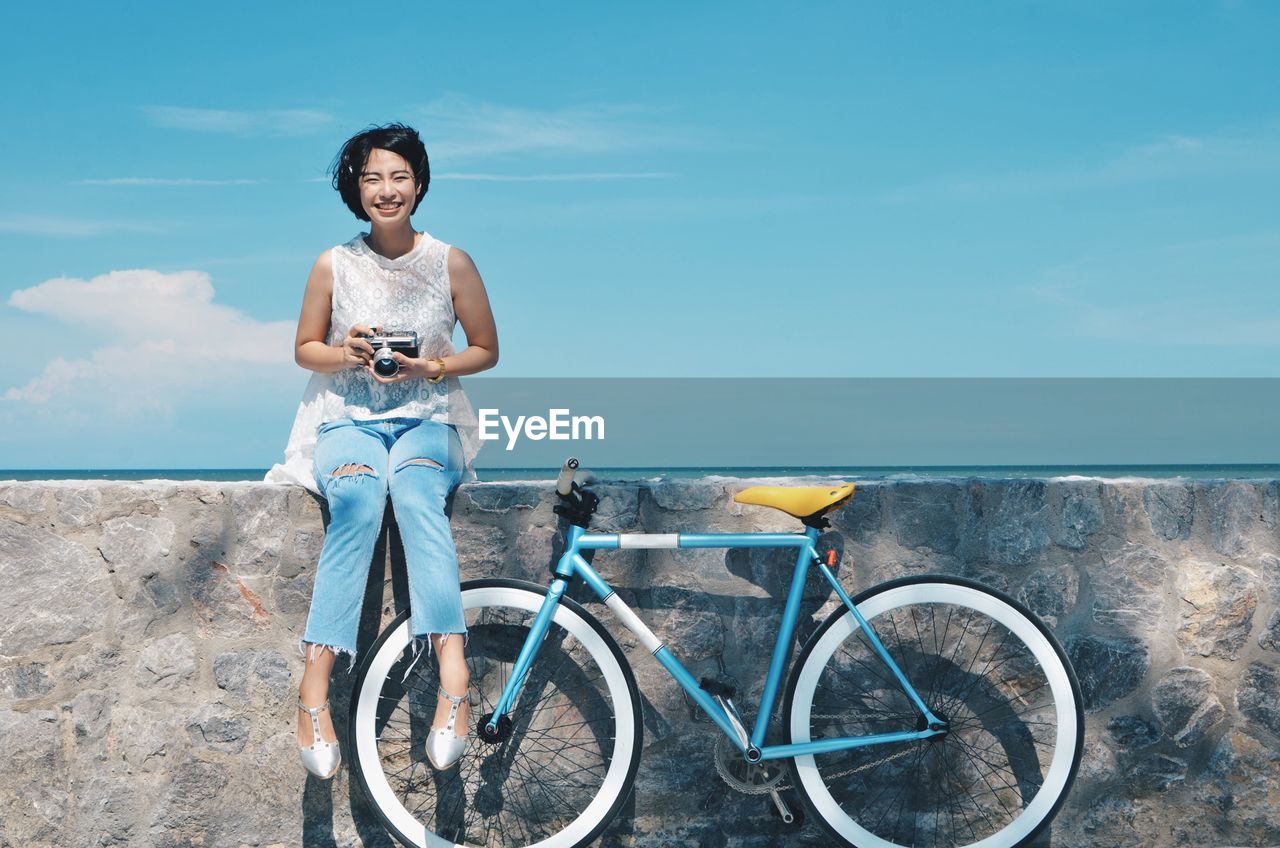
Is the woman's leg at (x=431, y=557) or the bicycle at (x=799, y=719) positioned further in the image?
the bicycle at (x=799, y=719)

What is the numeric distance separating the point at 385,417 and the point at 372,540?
0.34 meters

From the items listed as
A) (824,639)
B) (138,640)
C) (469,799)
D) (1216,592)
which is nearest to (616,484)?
(824,639)

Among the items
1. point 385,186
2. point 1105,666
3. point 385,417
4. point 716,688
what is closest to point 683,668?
point 716,688

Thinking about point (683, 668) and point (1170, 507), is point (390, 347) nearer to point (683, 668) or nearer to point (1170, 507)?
point (683, 668)

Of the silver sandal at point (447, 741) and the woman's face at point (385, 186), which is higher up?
the woman's face at point (385, 186)

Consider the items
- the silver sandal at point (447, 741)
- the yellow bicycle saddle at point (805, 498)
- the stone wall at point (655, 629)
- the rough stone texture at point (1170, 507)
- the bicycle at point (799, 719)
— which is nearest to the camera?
the silver sandal at point (447, 741)

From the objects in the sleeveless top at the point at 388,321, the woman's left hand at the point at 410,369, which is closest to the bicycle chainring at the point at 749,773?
the sleeveless top at the point at 388,321

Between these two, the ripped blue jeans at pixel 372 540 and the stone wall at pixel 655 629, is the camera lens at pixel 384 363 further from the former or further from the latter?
the stone wall at pixel 655 629

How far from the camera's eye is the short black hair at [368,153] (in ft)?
9.67

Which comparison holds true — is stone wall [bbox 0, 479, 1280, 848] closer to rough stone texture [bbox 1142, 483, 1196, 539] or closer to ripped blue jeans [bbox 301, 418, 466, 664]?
rough stone texture [bbox 1142, 483, 1196, 539]

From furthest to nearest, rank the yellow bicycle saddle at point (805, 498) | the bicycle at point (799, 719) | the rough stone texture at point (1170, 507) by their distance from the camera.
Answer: the rough stone texture at point (1170, 507), the bicycle at point (799, 719), the yellow bicycle saddle at point (805, 498)

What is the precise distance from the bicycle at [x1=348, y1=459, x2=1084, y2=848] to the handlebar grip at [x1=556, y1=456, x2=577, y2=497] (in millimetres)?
52

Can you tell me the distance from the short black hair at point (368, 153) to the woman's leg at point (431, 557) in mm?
712

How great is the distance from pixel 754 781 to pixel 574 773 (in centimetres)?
54
